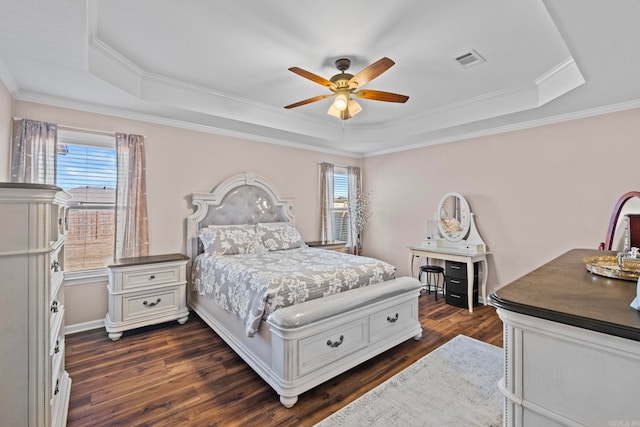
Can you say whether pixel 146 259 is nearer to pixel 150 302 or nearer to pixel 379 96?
pixel 150 302

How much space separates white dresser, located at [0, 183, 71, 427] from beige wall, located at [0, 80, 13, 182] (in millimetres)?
2067

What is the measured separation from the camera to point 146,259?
3.33 m

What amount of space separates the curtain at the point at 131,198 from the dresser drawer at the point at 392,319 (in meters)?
2.81

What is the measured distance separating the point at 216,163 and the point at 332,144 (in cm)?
200

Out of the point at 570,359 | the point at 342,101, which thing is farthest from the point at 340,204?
the point at 570,359

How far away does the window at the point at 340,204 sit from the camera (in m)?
5.65

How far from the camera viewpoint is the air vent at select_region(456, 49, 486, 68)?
2576 mm

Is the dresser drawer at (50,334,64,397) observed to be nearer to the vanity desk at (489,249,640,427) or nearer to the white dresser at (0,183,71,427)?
the white dresser at (0,183,71,427)

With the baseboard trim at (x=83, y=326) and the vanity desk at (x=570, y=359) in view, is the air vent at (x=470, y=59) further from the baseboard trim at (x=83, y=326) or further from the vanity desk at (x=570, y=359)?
the baseboard trim at (x=83, y=326)

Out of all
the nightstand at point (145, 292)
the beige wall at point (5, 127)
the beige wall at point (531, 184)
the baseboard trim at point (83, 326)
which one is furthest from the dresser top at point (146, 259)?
the beige wall at point (531, 184)

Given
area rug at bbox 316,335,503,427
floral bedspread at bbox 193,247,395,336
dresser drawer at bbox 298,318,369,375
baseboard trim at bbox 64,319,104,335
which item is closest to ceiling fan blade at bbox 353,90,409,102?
floral bedspread at bbox 193,247,395,336

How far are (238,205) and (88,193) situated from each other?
170cm

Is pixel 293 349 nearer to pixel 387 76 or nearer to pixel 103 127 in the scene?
pixel 387 76

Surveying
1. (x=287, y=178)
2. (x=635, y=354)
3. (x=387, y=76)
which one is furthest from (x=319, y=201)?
(x=635, y=354)
